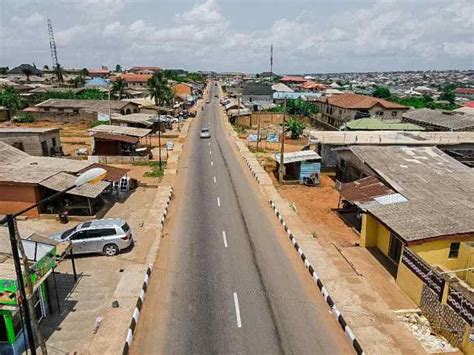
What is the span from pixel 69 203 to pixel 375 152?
23.4 m

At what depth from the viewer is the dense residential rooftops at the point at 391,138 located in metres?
37.2

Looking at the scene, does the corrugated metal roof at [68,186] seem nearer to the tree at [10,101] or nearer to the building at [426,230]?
the building at [426,230]

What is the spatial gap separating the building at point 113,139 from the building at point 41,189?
1267 centimetres

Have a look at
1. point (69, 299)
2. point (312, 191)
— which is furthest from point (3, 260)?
point (312, 191)

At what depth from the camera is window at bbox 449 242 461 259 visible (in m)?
17.9

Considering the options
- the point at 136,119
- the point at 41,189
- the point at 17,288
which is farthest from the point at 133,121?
the point at 17,288

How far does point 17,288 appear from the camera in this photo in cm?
1255

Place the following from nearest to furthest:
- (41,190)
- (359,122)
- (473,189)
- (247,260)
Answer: (247,260) → (473,189) → (41,190) → (359,122)

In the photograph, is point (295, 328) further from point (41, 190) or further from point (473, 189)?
point (41, 190)

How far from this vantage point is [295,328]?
47.7ft

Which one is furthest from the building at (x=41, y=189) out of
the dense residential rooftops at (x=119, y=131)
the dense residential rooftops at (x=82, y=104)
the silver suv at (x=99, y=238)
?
the dense residential rooftops at (x=82, y=104)

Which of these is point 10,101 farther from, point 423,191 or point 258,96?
point 423,191

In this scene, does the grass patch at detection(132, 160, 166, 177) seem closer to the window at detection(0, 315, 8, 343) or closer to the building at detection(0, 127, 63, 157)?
the building at detection(0, 127, 63, 157)

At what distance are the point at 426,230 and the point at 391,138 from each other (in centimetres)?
2346
